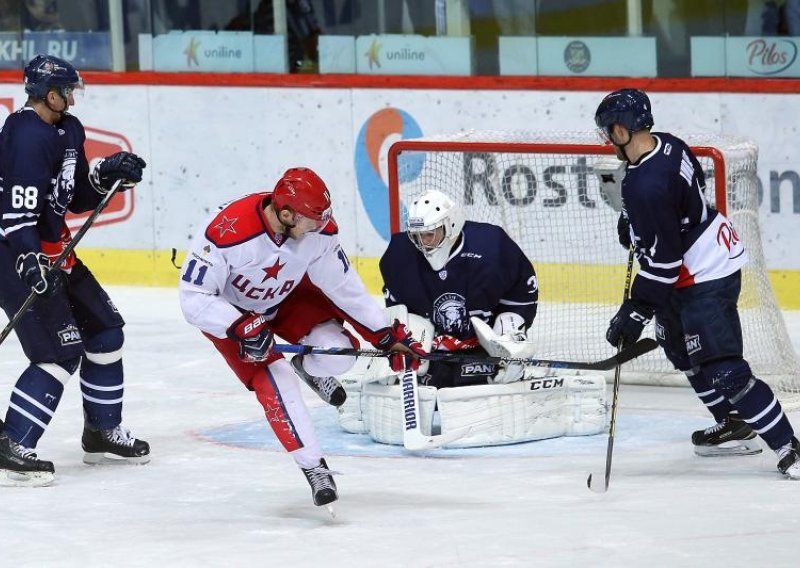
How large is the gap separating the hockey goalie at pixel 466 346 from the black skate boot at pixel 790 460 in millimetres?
818

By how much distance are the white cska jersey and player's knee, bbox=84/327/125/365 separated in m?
0.79

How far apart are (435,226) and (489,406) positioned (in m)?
0.55

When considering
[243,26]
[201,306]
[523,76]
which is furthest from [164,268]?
[201,306]

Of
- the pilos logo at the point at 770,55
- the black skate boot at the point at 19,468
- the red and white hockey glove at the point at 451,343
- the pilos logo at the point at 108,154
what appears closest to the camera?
the black skate boot at the point at 19,468

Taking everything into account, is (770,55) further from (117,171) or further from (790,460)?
(117,171)

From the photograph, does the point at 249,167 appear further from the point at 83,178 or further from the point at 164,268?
the point at 83,178

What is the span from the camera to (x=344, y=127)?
812cm

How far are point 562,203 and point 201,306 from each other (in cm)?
271

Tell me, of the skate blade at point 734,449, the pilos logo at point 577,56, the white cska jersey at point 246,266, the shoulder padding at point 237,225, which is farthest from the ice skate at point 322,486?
the pilos logo at point 577,56

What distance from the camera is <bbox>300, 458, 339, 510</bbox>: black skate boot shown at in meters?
4.26

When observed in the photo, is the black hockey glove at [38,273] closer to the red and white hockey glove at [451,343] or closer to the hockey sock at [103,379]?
the hockey sock at [103,379]

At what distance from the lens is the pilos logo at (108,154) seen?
8586mm

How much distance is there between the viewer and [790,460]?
181 inches

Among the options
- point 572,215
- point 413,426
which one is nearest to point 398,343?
point 413,426
